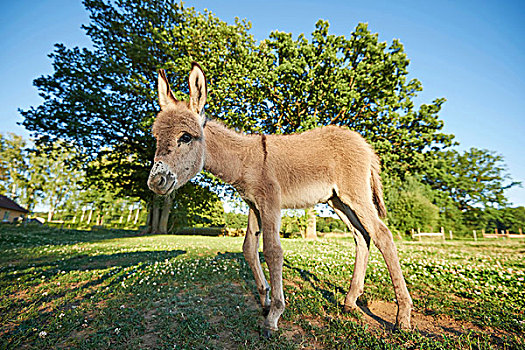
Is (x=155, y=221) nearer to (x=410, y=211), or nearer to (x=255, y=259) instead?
(x=255, y=259)

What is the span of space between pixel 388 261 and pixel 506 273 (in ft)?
18.3

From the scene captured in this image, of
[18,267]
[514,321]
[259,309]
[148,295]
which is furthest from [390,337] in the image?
[18,267]

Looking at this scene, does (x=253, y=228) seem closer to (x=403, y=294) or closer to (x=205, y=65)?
(x=403, y=294)

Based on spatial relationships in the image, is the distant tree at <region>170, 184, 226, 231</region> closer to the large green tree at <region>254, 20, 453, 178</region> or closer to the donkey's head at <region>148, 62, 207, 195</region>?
the large green tree at <region>254, 20, 453, 178</region>

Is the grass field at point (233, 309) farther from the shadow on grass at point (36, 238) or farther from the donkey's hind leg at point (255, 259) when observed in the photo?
the shadow on grass at point (36, 238)

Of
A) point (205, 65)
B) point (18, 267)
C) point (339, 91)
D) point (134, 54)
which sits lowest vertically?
point (18, 267)

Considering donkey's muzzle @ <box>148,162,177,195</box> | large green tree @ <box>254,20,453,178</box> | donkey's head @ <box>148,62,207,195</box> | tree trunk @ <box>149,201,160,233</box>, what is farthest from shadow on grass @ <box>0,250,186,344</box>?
tree trunk @ <box>149,201,160,233</box>

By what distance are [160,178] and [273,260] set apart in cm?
186

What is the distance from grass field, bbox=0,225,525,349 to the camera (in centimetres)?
285

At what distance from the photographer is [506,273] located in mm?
6055

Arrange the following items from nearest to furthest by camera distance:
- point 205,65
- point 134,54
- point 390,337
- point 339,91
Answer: point 390,337 < point 339,91 < point 205,65 < point 134,54

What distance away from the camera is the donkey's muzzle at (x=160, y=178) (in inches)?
104

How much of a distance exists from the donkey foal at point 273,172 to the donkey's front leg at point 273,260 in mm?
11

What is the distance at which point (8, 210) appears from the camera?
3741 cm
